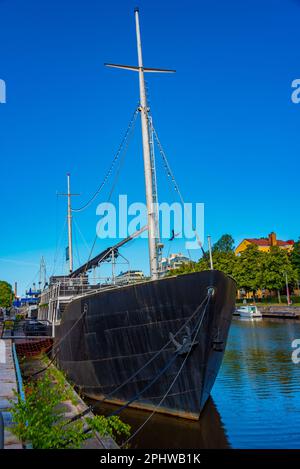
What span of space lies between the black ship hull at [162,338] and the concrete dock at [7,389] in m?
2.62

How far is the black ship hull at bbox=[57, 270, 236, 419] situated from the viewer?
43.1ft

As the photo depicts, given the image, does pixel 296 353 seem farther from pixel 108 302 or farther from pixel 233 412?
pixel 108 302

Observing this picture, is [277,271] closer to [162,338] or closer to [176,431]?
[162,338]

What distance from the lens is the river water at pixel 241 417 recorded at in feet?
39.6

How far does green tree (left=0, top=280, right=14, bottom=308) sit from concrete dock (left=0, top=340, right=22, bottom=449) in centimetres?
12257

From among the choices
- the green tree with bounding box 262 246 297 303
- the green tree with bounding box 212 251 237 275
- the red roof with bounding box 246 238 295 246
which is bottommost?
the green tree with bounding box 262 246 297 303

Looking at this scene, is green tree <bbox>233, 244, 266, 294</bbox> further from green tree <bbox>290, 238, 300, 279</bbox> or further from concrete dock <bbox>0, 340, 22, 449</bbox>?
concrete dock <bbox>0, 340, 22, 449</bbox>

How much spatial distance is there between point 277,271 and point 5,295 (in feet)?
311

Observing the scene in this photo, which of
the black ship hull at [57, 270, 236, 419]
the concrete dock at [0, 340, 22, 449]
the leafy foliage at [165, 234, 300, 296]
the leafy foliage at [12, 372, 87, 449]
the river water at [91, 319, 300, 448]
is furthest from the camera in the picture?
the leafy foliage at [165, 234, 300, 296]

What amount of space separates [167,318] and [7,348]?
13.4 m

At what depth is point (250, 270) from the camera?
8131 cm

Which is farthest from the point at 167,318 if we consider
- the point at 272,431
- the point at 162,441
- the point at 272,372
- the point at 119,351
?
the point at 272,372

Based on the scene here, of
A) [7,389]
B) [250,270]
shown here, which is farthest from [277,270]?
[7,389]

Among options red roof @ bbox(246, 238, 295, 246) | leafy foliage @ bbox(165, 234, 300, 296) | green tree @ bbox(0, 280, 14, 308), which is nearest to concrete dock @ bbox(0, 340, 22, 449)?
leafy foliage @ bbox(165, 234, 300, 296)
